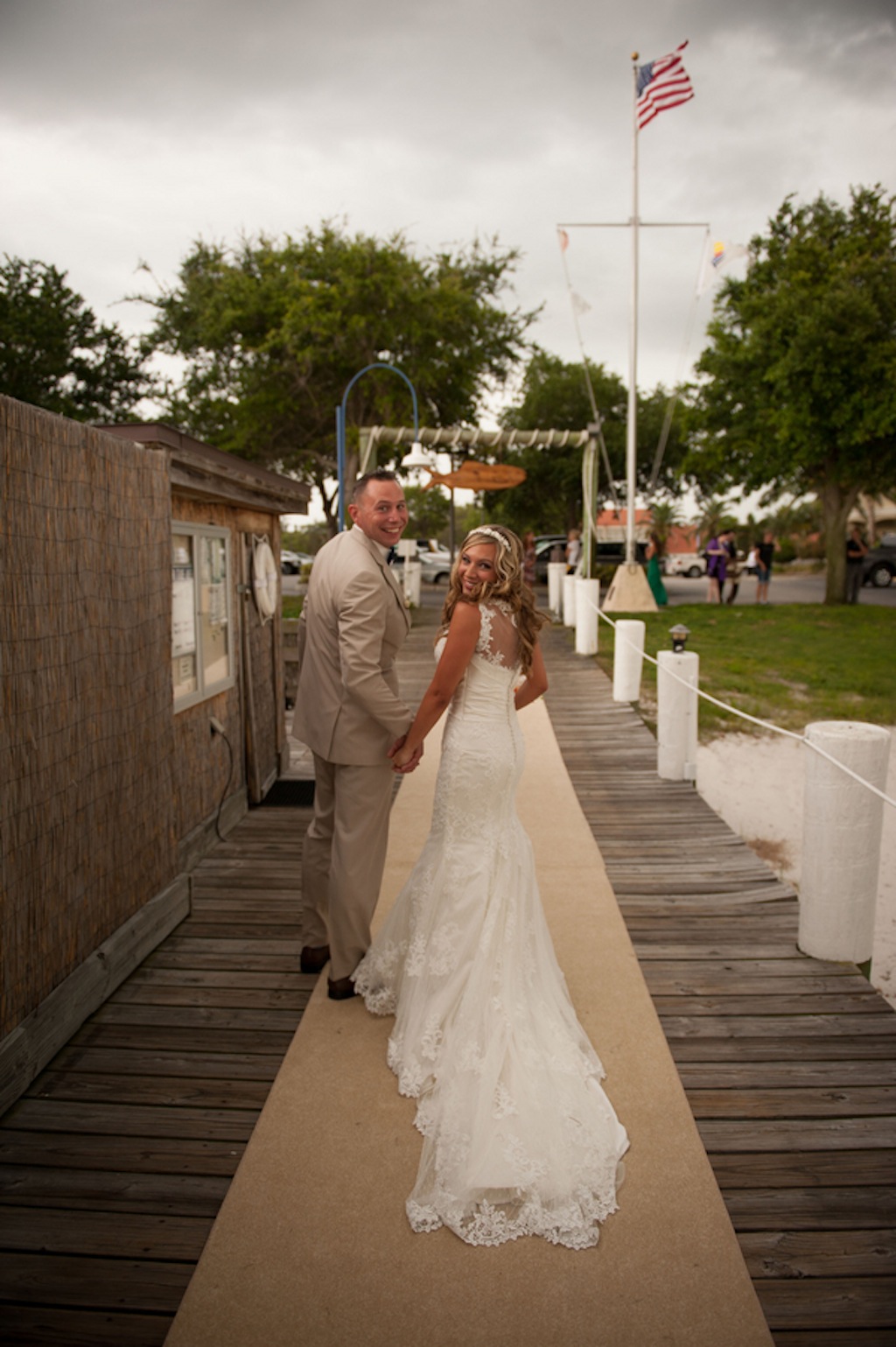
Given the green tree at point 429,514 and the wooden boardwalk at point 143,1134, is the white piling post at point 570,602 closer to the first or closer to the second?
the wooden boardwalk at point 143,1134

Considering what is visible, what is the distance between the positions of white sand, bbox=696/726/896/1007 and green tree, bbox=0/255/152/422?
88.0ft

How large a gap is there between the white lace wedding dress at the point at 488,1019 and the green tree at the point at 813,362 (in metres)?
19.9

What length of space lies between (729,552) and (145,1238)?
A: 2355 centimetres

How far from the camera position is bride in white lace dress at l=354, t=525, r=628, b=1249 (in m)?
2.51

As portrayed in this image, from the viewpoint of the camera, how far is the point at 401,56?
849cm

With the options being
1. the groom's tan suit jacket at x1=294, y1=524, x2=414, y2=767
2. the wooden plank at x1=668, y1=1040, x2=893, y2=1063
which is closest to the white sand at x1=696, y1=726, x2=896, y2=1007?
the wooden plank at x1=668, y1=1040, x2=893, y2=1063

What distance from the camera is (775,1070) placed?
3.29 m

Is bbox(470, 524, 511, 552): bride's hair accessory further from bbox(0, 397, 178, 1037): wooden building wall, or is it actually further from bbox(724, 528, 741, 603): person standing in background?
bbox(724, 528, 741, 603): person standing in background

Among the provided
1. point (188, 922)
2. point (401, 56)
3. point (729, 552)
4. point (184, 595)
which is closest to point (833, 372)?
point (729, 552)

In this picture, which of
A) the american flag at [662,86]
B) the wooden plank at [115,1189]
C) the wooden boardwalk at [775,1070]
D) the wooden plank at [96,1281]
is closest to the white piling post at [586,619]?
the wooden boardwalk at [775,1070]

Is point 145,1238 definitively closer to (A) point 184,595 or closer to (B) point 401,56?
(A) point 184,595

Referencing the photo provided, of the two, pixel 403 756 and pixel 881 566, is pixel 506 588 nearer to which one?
pixel 403 756

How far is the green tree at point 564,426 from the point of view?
141ft

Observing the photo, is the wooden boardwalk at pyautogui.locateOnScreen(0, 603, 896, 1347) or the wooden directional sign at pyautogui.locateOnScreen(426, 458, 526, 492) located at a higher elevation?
the wooden directional sign at pyautogui.locateOnScreen(426, 458, 526, 492)
